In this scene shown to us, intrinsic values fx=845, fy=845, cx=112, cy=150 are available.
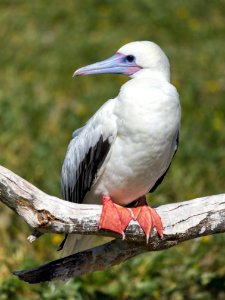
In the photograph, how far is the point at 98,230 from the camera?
17.2 feet

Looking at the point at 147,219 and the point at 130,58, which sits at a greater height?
the point at 130,58

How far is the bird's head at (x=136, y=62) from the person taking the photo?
5.45 meters

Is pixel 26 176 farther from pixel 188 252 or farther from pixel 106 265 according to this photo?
pixel 106 265

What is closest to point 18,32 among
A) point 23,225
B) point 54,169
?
point 54,169

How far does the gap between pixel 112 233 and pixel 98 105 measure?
5.00 m

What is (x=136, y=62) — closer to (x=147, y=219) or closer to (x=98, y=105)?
(x=147, y=219)

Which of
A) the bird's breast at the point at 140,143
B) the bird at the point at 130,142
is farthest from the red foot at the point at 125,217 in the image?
the bird's breast at the point at 140,143

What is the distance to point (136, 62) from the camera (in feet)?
18.1

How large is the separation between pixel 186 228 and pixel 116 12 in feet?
28.0

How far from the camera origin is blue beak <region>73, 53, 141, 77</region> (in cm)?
558

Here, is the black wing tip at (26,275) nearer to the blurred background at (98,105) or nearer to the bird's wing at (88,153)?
the bird's wing at (88,153)

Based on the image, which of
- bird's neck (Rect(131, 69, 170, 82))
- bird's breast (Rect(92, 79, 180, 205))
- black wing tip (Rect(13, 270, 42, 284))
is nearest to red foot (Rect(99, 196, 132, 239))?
bird's breast (Rect(92, 79, 180, 205))

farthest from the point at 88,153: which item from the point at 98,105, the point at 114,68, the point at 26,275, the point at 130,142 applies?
the point at 98,105

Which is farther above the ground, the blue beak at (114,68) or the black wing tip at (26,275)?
the blue beak at (114,68)
